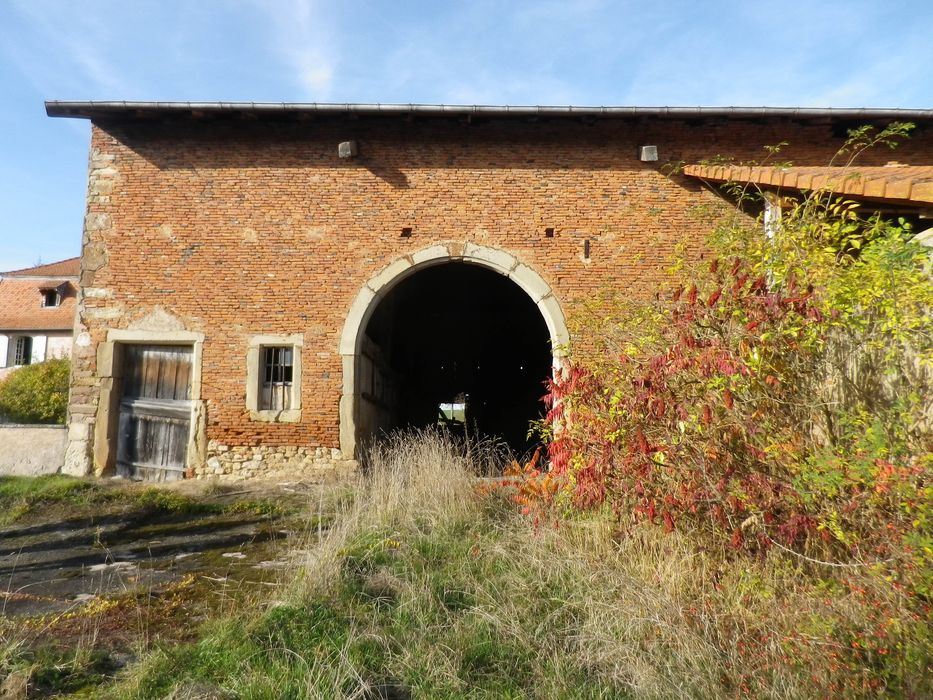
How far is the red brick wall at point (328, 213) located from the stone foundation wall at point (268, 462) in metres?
0.15

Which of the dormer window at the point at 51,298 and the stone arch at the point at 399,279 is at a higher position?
the dormer window at the point at 51,298

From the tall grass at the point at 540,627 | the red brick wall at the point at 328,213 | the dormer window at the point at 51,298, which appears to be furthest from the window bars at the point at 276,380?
the dormer window at the point at 51,298

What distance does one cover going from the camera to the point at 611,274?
29.0 feet

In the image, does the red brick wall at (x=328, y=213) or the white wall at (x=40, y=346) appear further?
the white wall at (x=40, y=346)

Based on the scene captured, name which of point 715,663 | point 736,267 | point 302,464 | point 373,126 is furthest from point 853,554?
point 373,126

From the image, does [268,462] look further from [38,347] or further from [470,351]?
[38,347]

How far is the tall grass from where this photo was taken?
3.01m

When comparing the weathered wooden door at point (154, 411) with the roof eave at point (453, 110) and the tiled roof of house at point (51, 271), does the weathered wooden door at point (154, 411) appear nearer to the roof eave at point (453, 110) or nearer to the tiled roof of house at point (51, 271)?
the roof eave at point (453, 110)

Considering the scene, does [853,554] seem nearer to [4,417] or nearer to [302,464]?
[302,464]

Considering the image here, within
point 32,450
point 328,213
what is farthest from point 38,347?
point 328,213

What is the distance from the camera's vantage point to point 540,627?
11.6ft

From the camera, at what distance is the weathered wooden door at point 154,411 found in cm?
901

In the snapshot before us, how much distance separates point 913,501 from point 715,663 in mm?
1209

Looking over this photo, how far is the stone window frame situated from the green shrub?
13132 millimetres
